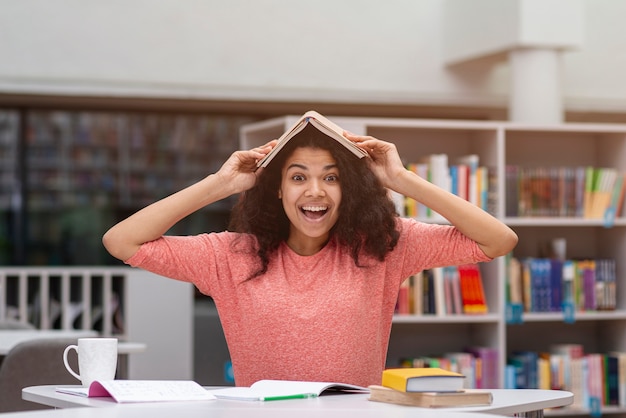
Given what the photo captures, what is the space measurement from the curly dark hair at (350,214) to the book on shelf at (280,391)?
1.39 ft

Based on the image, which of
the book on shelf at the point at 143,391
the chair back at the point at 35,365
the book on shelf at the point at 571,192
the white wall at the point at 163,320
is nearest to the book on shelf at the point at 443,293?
the book on shelf at the point at 571,192

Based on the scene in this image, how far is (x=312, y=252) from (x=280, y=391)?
0.57 meters

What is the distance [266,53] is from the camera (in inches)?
237

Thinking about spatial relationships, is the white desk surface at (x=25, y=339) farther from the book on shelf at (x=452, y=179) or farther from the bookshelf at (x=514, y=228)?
the book on shelf at (x=452, y=179)

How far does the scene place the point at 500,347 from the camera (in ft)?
16.9

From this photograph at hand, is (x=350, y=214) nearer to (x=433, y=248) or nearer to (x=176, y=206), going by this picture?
(x=433, y=248)

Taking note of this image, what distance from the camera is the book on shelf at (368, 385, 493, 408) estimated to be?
2.00 m

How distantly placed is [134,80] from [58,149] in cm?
108

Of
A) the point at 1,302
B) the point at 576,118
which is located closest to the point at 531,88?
the point at 576,118

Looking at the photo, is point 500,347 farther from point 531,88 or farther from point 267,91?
point 267,91

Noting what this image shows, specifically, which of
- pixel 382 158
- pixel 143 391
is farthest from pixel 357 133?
pixel 143 391

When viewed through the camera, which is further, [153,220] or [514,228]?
[514,228]

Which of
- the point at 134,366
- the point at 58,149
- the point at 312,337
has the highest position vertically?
the point at 58,149

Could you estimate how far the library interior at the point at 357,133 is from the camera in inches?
207
